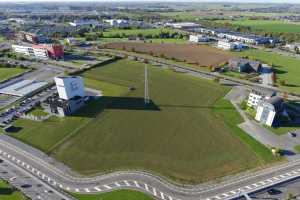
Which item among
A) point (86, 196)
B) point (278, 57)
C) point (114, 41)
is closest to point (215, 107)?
point (86, 196)

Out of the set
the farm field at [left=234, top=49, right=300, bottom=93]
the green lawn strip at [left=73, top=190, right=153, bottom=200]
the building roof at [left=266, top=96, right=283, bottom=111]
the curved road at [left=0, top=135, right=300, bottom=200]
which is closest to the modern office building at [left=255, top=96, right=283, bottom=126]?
the building roof at [left=266, top=96, right=283, bottom=111]

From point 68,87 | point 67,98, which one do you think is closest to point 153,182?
point 67,98

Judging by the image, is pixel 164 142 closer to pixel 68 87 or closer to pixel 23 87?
pixel 68 87

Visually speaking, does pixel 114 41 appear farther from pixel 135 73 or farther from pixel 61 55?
pixel 135 73

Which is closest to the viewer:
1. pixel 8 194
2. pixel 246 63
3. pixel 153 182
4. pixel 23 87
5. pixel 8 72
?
pixel 8 194

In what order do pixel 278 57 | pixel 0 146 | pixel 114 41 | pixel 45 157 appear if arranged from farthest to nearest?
1. pixel 114 41
2. pixel 278 57
3. pixel 0 146
4. pixel 45 157

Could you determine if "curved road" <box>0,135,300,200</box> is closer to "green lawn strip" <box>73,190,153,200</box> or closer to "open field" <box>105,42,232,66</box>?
"green lawn strip" <box>73,190,153,200</box>
